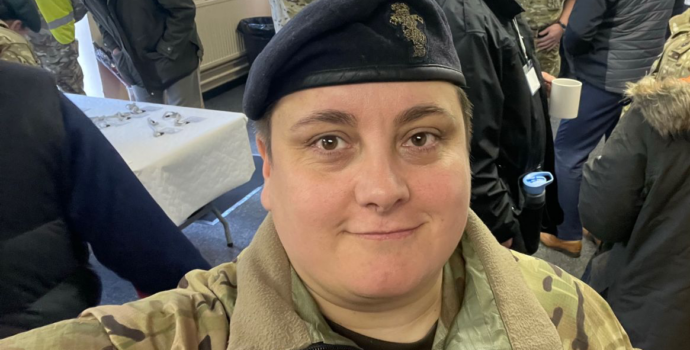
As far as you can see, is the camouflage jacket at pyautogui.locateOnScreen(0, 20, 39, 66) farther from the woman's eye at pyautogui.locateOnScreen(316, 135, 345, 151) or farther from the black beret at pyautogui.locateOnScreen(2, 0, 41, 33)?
the black beret at pyautogui.locateOnScreen(2, 0, 41, 33)

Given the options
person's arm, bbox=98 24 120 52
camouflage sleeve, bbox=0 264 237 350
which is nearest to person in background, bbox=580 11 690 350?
camouflage sleeve, bbox=0 264 237 350

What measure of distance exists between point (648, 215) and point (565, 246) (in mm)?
1162

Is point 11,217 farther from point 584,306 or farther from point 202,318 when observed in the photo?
point 584,306

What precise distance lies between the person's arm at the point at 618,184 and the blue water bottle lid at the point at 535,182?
19 cm

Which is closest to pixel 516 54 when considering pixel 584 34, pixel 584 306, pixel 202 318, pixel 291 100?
pixel 584 306

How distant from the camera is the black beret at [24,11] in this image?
227 centimetres

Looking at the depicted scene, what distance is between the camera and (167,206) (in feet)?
6.40

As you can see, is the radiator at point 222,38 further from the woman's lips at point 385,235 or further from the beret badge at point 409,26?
the woman's lips at point 385,235

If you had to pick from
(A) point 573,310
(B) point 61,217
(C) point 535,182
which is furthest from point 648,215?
(B) point 61,217

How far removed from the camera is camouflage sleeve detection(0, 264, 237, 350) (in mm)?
680

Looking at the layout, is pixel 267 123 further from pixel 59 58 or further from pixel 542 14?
pixel 59 58

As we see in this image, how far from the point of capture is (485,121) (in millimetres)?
1337

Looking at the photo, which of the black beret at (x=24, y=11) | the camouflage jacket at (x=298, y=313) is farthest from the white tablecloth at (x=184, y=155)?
the camouflage jacket at (x=298, y=313)

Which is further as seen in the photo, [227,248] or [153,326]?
[227,248]
